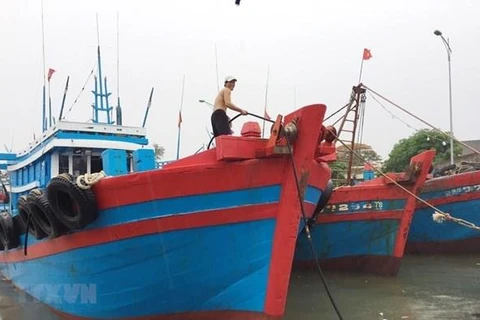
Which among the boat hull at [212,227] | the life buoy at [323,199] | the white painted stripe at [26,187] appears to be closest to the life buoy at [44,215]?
the boat hull at [212,227]

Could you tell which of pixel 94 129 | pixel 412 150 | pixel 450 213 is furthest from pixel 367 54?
pixel 412 150

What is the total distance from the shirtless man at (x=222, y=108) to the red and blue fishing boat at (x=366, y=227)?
398 cm

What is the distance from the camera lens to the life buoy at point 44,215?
6.56 m

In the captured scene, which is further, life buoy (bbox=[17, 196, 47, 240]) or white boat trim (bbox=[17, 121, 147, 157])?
white boat trim (bbox=[17, 121, 147, 157])

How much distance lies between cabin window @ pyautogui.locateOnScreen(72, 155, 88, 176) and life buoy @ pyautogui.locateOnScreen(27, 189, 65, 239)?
7.73ft

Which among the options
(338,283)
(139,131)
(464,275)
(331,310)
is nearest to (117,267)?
(331,310)

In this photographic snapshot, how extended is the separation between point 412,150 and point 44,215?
35.0 meters

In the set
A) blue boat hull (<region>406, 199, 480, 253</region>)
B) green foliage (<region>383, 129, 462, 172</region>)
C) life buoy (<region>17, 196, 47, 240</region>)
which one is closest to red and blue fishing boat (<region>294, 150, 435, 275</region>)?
blue boat hull (<region>406, 199, 480, 253</region>)

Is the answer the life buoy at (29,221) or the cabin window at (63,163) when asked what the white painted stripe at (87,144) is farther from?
the life buoy at (29,221)

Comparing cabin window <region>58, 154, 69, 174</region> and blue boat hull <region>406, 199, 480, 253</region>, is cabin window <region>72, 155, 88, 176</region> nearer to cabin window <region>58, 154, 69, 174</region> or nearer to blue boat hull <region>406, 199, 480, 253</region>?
cabin window <region>58, 154, 69, 174</region>

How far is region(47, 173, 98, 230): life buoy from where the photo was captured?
19.7 ft

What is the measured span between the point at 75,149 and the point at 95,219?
11.5 feet

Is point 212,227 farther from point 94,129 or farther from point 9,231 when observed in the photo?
point 9,231

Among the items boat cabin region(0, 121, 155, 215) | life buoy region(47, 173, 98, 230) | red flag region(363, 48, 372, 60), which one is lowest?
life buoy region(47, 173, 98, 230)
